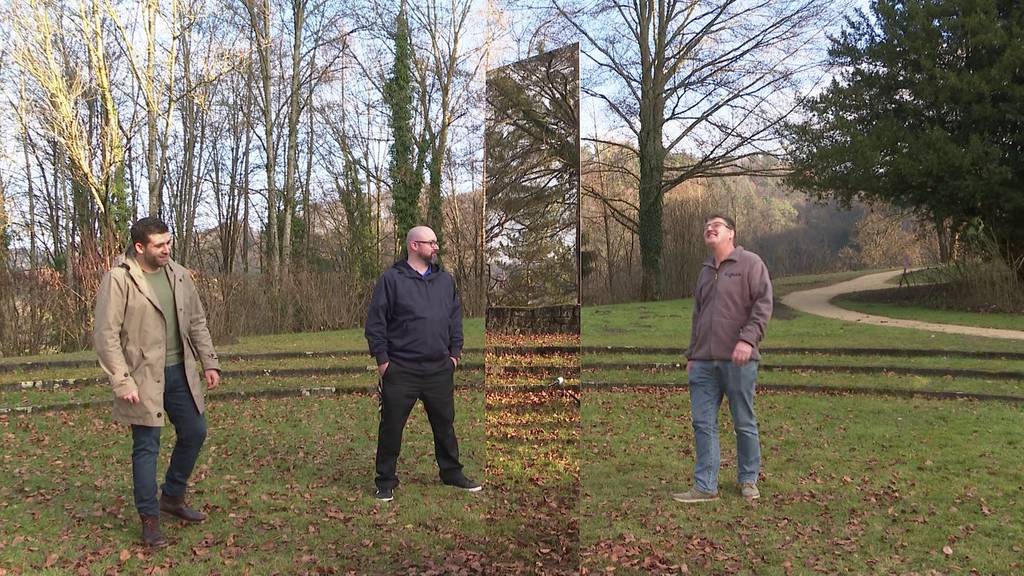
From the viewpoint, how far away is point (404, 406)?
5.01 m

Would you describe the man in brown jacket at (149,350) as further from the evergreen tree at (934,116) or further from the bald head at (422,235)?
the evergreen tree at (934,116)

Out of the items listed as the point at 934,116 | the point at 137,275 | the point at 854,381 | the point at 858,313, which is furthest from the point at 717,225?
the point at 934,116

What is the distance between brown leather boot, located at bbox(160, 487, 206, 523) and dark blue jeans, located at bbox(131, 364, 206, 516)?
0.04 m

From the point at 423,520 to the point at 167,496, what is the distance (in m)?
1.53

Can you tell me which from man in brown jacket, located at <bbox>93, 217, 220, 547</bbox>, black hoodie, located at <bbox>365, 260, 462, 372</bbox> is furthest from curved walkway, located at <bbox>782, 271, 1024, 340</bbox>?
man in brown jacket, located at <bbox>93, 217, 220, 547</bbox>

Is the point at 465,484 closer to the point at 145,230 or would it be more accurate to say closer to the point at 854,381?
the point at 145,230

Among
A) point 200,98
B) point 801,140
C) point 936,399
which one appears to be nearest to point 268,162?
point 200,98

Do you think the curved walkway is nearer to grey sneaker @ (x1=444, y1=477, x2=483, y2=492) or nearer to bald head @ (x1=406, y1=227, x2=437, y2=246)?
grey sneaker @ (x1=444, y1=477, x2=483, y2=492)

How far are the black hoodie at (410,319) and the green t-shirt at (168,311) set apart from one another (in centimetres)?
111

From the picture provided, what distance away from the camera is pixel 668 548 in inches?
163

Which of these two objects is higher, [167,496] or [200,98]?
[200,98]

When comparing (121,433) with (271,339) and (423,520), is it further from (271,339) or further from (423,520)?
(271,339)

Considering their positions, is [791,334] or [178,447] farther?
[791,334]

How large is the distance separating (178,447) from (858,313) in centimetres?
1728
